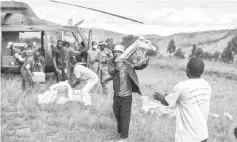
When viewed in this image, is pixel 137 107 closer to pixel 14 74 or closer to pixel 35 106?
pixel 35 106

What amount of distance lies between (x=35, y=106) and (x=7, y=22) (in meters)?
5.05

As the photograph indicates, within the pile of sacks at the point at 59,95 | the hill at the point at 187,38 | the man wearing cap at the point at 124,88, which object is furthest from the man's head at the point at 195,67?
the hill at the point at 187,38

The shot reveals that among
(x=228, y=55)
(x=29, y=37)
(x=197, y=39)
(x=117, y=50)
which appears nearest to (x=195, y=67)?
(x=117, y=50)

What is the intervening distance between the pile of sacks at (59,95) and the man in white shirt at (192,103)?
4.28 m

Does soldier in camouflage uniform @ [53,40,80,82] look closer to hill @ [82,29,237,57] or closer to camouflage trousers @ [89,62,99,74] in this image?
camouflage trousers @ [89,62,99,74]

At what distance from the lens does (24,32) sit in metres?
11.7

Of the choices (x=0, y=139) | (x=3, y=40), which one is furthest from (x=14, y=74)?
(x=0, y=139)

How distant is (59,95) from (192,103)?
4.76 meters

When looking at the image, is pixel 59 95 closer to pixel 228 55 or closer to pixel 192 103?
pixel 192 103

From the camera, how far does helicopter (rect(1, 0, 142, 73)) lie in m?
10.8

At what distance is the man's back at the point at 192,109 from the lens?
12.0ft

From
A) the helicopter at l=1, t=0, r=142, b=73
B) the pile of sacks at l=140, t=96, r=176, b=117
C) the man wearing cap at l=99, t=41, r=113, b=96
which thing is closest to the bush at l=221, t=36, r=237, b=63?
the helicopter at l=1, t=0, r=142, b=73

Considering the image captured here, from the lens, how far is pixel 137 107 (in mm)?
8352

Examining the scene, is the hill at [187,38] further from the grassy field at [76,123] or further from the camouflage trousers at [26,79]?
the grassy field at [76,123]
